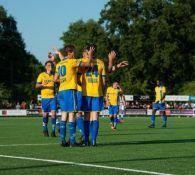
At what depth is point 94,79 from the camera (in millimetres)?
14406

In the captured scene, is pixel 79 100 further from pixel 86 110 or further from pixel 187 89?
pixel 187 89

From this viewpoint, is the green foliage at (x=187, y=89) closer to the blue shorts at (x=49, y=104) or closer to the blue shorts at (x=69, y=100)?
the blue shorts at (x=49, y=104)

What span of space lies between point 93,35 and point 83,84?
284ft

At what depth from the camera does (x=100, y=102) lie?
14.3 metres

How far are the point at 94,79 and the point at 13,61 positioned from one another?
82827mm

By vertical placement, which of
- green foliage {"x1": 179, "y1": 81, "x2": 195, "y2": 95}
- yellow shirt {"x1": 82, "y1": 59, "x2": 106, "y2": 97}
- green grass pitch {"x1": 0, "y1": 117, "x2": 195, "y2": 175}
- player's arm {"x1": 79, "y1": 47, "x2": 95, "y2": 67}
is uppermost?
green foliage {"x1": 179, "y1": 81, "x2": 195, "y2": 95}

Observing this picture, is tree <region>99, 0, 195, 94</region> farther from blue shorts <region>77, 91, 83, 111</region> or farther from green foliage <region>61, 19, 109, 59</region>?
blue shorts <region>77, 91, 83, 111</region>

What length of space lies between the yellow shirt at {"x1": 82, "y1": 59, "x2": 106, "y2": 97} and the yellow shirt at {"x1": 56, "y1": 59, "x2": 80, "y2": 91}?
0.57 metres

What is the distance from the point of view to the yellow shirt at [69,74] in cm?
1370

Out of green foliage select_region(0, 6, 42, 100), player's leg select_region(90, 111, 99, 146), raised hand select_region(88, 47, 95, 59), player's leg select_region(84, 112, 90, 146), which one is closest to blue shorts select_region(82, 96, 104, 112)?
player's leg select_region(90, 111, 99, 146)

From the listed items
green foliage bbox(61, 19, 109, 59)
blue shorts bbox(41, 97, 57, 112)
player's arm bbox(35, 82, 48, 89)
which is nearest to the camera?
player's arm bbox(35, 82, 48, 89)

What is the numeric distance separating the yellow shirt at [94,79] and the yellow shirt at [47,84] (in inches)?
199

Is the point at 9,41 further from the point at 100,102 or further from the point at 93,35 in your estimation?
the point at 100,102

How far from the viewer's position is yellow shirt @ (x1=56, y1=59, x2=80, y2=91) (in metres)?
13.7
